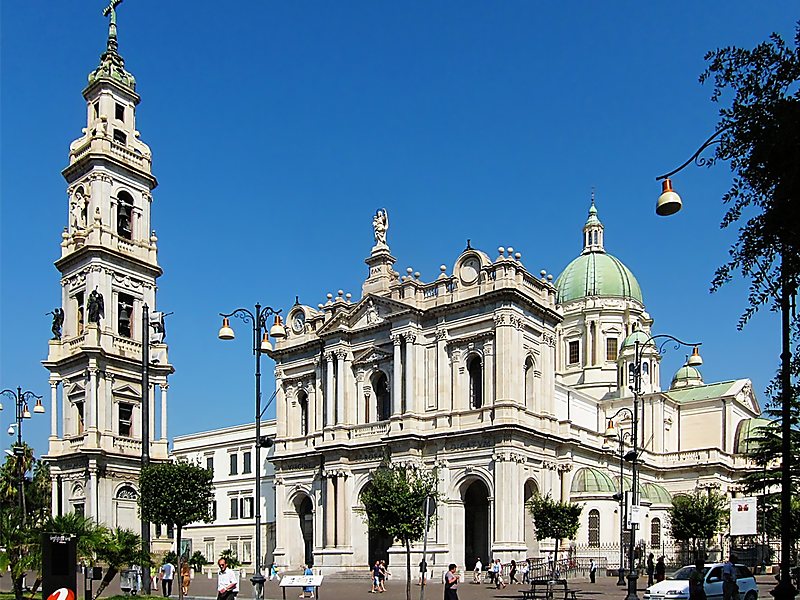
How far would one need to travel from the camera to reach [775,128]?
930 cm

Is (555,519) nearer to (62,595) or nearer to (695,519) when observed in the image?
(695,519)

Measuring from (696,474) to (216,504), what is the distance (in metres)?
37.9

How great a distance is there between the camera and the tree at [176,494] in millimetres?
39812

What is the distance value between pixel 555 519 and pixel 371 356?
53.0 ft

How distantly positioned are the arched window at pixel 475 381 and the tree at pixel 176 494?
634 inches

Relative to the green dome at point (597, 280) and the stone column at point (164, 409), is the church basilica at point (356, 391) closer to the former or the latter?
the stone column at point (164, 409)

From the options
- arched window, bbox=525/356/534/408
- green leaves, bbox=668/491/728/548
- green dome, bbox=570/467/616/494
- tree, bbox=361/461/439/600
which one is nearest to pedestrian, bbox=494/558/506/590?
tree, bbox=361/461/439/600

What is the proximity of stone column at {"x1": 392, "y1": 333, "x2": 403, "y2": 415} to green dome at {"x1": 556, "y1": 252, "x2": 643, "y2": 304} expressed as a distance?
35335 millimetres

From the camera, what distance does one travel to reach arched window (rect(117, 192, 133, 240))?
55156 millimetres

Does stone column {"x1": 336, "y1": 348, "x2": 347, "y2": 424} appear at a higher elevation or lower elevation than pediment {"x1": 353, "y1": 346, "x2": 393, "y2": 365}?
lower

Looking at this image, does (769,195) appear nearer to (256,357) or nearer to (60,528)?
(60,528)

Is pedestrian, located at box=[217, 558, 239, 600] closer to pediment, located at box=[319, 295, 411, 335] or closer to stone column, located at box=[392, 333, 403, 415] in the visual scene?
stone column, located at box=[392, 333, 403, 415]

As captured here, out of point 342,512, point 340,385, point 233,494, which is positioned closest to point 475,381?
point 340,385

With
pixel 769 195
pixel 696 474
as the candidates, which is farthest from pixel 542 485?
pixel 769 195
